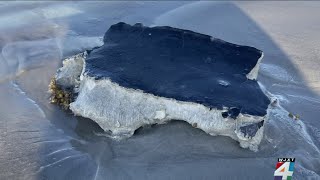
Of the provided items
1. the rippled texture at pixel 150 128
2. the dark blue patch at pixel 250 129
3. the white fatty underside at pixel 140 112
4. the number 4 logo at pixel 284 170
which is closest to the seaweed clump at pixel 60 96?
the rippled texture at pixel 150 128

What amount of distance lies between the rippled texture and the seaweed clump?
0.66 feet

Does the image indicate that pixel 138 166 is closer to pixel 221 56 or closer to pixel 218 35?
pixel 221 56

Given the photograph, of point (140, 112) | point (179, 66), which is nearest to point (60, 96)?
point (140, 112)

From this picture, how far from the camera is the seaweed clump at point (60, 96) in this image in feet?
32.1

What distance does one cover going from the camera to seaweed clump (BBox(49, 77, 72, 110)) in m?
9.80

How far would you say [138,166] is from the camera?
8188 millimetres

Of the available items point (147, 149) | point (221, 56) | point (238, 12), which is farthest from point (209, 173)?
point (238, 12)

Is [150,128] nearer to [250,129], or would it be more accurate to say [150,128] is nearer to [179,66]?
[179,66]

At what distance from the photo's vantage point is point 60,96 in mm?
9898

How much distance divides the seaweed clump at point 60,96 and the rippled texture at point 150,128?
200 millimetres
